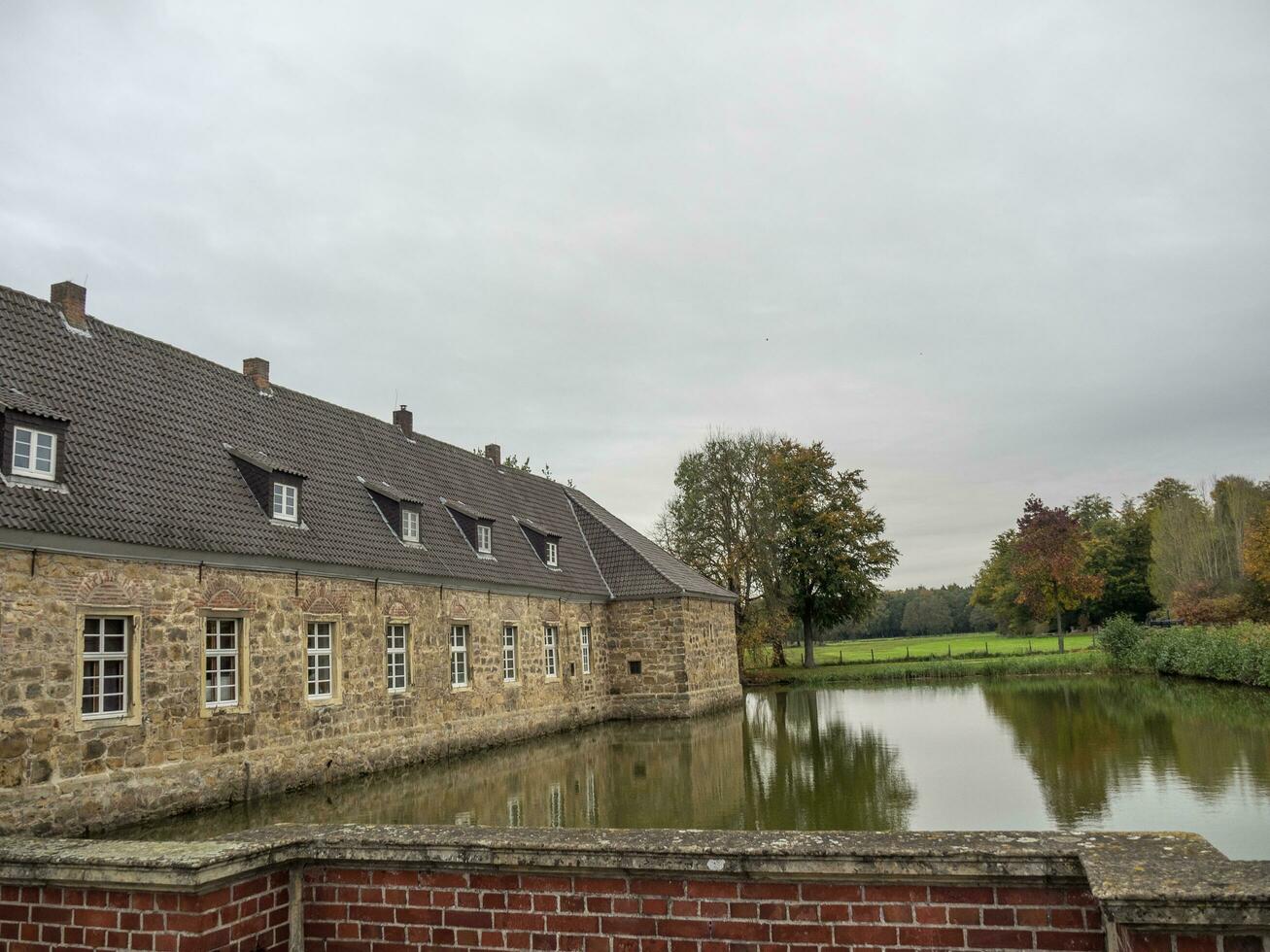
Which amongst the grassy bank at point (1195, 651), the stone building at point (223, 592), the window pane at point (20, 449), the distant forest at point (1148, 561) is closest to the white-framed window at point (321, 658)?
the stone building at point (223, 592)

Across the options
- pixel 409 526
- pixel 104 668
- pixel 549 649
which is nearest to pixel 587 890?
pixel 104 668

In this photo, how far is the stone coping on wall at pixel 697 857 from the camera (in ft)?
8.59

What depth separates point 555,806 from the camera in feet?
40.1

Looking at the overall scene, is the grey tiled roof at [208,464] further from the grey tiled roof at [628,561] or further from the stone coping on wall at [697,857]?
the stone coping on wall at [697,857]

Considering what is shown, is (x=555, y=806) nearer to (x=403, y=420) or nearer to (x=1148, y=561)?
(x=403, y=420)

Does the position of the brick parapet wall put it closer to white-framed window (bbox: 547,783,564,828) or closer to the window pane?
white-framed window (bbox: 547,783,564,828)

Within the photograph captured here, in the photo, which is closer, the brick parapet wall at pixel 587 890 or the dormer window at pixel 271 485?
the brick parapet wall at pixel 587 890

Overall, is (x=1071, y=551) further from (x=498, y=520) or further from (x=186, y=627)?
(x=186, y=627)

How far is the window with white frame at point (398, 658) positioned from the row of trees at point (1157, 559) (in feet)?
114

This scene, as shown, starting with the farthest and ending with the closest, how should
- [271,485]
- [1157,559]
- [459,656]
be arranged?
[1157,559], [459,656], [271,485]

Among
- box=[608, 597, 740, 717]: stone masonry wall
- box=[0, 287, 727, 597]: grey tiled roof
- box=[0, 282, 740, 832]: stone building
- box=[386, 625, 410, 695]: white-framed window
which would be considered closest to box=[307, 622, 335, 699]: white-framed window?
box=[0, 282, 740, 832]: stone building

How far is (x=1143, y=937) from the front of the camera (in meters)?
2.32

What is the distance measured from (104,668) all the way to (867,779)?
1033cm

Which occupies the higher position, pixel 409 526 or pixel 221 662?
pixel 409 526
